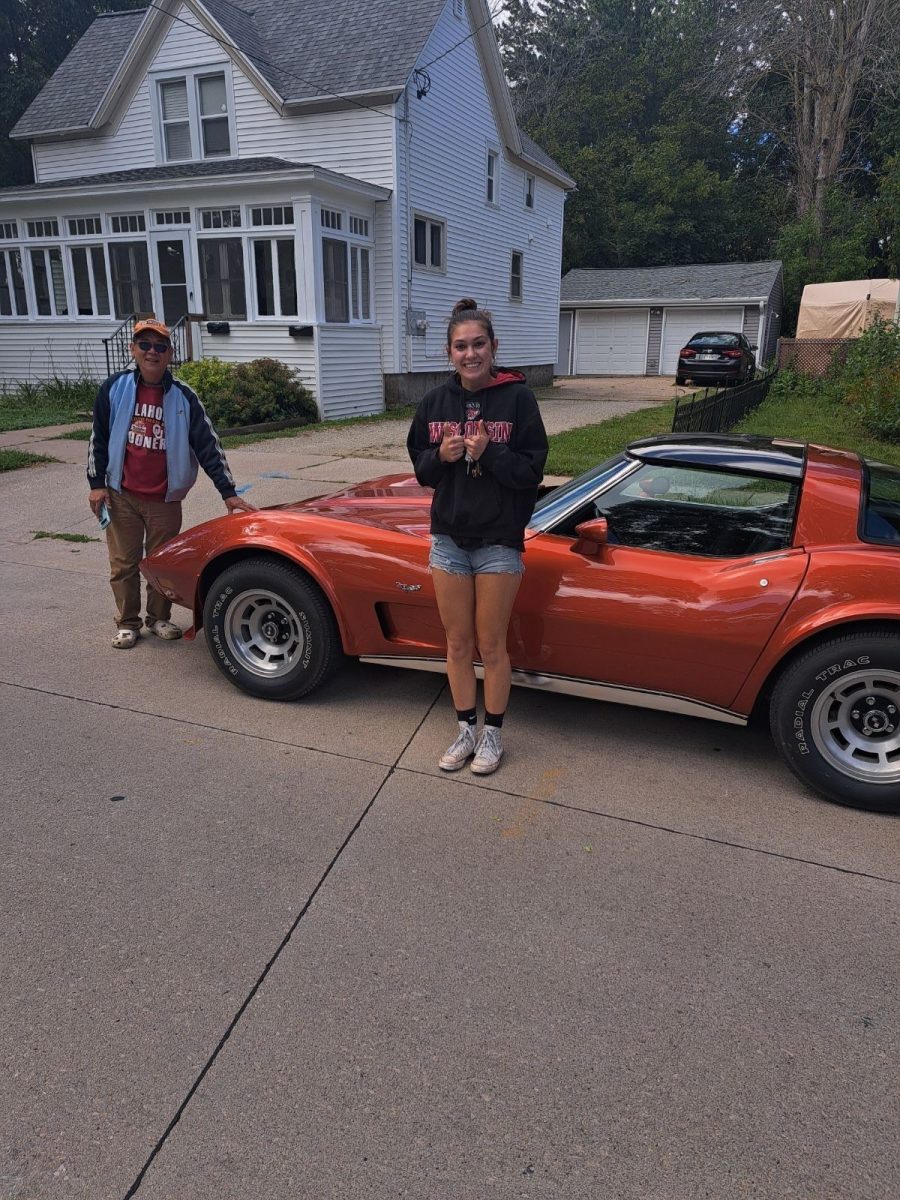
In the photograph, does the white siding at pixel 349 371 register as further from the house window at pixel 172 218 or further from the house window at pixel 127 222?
the house window at pixel 127 222

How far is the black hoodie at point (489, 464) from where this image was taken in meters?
3.25

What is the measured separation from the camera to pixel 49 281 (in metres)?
18.5

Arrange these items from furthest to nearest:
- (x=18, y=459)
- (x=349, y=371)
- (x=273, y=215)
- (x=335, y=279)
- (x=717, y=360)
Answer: (x=717, y=360) → (x=349, y=371) → (x=335, y=279) → (x=273, y=215) → (x=18, y=459)

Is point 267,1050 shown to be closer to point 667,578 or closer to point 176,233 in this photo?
point 667,578

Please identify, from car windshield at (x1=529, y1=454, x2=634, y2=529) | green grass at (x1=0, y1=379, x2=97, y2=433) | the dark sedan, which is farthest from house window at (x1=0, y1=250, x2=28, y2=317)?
car windshield at (x1=529, y1=454, x2=634, y2=529)

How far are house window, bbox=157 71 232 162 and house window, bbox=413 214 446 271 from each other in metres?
4.28

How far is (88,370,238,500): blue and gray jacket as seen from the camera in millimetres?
4754

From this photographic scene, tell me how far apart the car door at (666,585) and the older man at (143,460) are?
190 centimetres

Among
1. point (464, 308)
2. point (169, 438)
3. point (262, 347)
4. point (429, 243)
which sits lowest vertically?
point (169, 438)

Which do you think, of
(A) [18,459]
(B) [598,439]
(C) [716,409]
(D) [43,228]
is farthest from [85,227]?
(C) [716,409]

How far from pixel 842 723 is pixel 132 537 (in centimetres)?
383

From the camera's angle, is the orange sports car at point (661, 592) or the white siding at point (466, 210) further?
the white siding at point (466, 210)

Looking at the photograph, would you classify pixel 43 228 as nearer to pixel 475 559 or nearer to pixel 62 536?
pixel 62 536

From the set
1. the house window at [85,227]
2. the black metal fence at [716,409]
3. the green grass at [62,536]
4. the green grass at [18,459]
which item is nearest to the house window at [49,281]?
the house window at [85,227]
